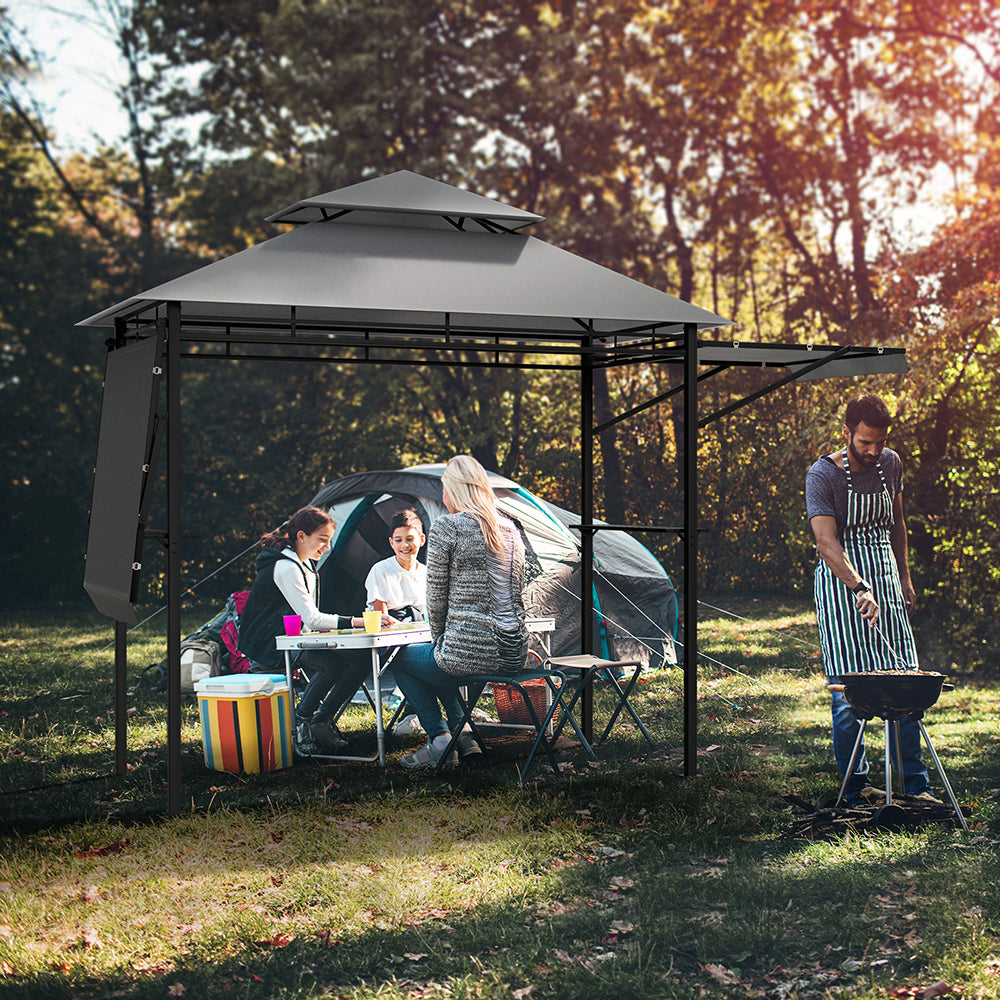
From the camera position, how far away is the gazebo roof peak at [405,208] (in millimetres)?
5367

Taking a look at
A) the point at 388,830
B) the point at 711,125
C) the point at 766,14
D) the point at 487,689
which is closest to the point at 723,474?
the point at 711,125

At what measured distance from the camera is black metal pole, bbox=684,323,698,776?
5418 millimetres

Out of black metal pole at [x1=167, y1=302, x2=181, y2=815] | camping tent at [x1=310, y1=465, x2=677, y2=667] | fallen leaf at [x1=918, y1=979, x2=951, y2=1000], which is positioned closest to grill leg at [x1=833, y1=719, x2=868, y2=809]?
fallen leaf at [x1=918, y1=979, x2=951, y2=1000]

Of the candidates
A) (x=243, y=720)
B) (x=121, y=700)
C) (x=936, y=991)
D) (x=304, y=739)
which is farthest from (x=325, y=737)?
(x=936, y=991)

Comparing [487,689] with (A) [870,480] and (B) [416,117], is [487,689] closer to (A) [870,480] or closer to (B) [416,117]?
(A) [870,480]

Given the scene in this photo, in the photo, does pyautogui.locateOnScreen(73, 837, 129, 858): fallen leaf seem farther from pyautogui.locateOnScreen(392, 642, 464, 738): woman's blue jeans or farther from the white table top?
pyautogui.locateOnScreen(392, 642, 464, 738): woman's blue jeans

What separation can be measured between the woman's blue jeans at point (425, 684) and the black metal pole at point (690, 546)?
1167 millimetres

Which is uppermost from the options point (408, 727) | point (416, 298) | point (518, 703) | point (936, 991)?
point (416, 298)

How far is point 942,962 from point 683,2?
14764mm

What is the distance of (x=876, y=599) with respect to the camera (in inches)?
213

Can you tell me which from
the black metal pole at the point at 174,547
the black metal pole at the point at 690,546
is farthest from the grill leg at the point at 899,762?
the black metal pole at the point at 174,547

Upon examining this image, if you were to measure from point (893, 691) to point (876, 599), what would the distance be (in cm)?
77

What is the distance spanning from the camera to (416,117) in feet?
53.1

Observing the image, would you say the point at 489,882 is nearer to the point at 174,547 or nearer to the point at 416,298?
the point at 174,547
